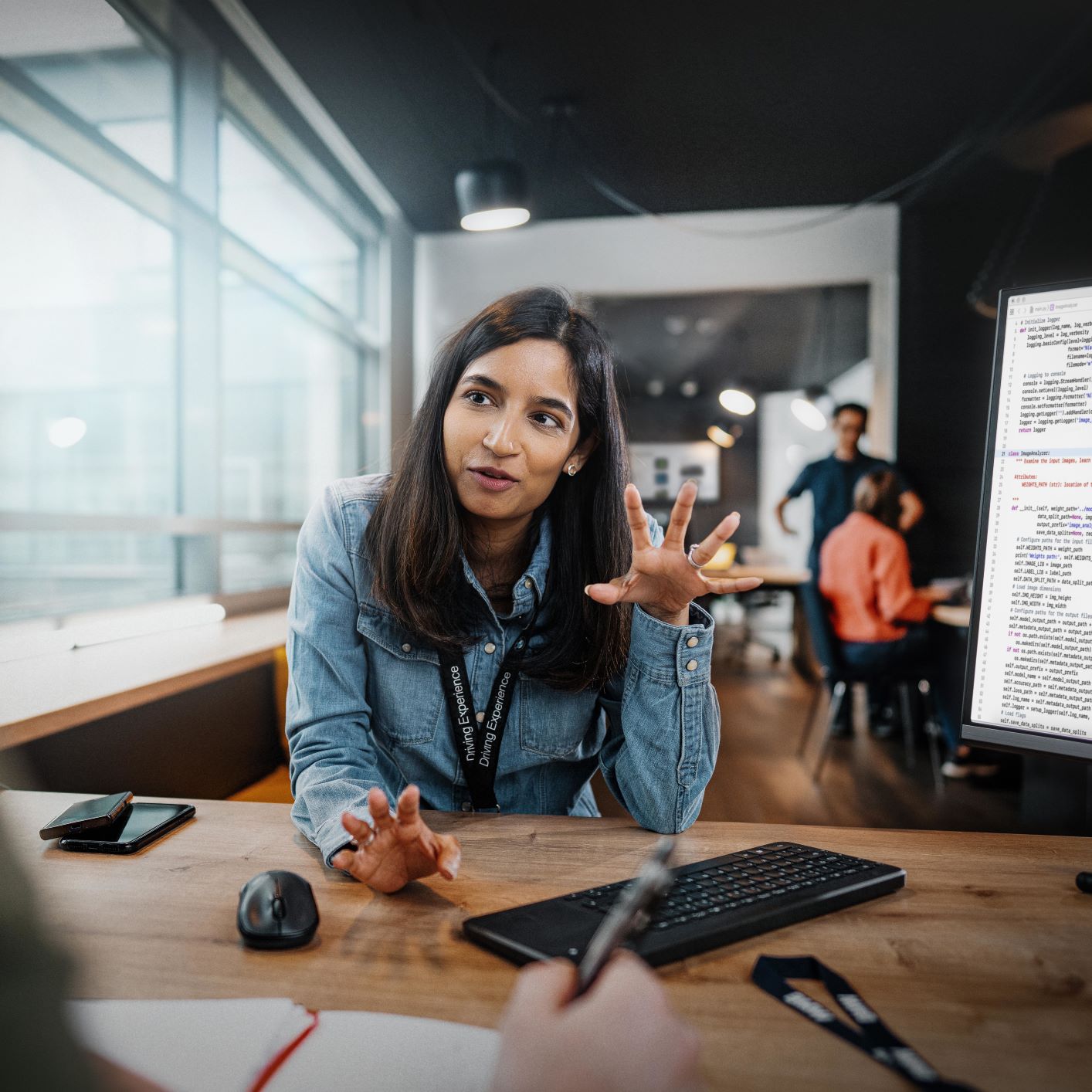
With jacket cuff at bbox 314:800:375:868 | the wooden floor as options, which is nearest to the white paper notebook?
jacket cuff at bbox 314:800:375:868

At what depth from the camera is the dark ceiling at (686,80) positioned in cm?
330

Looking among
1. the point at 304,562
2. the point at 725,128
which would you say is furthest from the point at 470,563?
the point at 725,128

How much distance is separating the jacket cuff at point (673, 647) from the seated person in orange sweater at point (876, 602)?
289 centimetres

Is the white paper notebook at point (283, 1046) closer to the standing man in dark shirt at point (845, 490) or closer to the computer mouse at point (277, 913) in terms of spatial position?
the computer mouse at point (277, 913)

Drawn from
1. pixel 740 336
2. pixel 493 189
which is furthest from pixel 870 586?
pixel 740 336

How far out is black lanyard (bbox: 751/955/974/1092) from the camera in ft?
1.64

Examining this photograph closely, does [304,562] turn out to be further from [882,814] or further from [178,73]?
[882,814]

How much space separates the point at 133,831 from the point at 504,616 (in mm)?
567

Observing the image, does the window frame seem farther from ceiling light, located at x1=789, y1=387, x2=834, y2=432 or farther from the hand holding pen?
ceiling light, located at x1=789, y1=387, x2=834, y2=432

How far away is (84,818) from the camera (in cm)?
90

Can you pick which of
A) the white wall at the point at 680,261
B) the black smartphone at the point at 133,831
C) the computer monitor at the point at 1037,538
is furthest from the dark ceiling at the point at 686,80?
the black smartphone at the point at 133,831

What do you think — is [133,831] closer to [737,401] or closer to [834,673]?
[834,673]

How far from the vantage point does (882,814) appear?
3.41 meters

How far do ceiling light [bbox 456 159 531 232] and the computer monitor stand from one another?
354 cm
